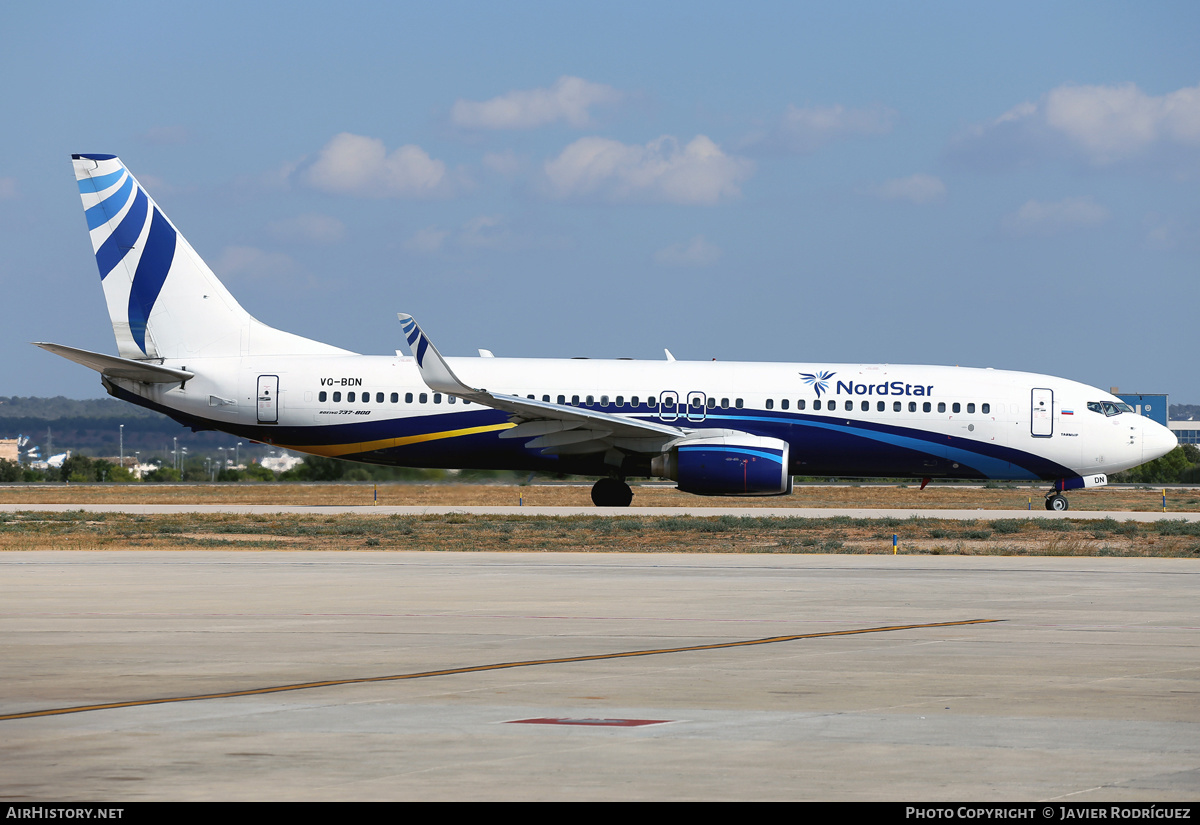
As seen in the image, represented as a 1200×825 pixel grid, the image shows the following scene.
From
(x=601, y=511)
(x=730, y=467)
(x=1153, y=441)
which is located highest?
(x=1153, y=441)

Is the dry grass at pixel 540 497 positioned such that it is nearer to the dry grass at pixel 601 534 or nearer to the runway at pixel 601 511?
the runway at pixel 601 511

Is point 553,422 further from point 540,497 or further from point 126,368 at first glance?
point 540,497

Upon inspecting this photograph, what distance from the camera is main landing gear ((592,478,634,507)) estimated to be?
123 feet

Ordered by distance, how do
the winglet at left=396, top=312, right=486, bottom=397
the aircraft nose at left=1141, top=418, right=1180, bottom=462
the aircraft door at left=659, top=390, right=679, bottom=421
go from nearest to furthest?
1. the winglet at left=396, top=312, right=486, bottom=397
2. the aircraft door at left=659, top=390, right=679, bottom=421
3. the aircraft nose at left=1141, top=418, right=1180, bottom=462

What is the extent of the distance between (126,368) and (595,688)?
27.9m

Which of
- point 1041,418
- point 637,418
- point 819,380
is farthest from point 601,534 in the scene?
point 1041,418

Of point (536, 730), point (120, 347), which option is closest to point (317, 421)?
point (120, 347)

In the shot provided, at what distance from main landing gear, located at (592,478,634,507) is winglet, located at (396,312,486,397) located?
6.70 metres

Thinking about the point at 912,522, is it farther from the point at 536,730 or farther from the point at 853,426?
the point at 536,730

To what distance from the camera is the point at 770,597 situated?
704 inches

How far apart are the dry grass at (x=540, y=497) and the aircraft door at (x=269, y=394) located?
6.79 metres

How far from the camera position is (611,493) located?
37719 millimetres

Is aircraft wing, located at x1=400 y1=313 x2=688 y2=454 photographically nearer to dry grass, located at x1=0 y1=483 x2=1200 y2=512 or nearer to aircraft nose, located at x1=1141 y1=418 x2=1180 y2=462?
dry grass, located at x1=0 y1=483 x2=1200 y2=512

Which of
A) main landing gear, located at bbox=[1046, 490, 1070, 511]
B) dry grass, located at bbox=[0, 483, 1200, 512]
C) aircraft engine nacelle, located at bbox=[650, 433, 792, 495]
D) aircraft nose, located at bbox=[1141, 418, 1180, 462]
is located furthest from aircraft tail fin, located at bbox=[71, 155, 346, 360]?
aircraft nose, located at bbox=[1141, 418, 1180, 462]
